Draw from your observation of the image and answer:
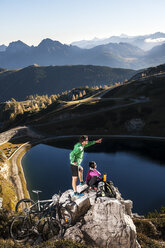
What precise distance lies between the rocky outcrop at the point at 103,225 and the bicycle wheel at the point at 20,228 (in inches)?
126

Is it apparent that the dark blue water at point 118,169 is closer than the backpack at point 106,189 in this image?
No

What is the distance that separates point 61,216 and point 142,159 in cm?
9037

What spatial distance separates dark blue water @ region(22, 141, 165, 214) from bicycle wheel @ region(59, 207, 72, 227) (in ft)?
162

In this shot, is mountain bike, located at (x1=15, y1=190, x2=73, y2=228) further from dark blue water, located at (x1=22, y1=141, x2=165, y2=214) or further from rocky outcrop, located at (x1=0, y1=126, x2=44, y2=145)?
rocky outcrop, located at (x1=0, y1=126, x2=44, y2=145)

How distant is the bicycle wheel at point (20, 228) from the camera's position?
13.8 meters

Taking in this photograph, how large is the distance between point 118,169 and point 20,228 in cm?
7735

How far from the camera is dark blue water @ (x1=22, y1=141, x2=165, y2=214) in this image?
2630 inches

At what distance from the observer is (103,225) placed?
15453 mm

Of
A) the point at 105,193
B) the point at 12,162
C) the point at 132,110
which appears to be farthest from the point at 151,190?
the point at 132,110

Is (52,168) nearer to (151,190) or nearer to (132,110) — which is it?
(151,190)

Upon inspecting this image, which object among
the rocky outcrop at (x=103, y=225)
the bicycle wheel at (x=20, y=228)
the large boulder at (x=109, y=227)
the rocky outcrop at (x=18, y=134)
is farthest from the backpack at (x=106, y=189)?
the rocky outcrop at (x=18, y=134)

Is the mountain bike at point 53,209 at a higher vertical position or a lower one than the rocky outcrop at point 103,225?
higher

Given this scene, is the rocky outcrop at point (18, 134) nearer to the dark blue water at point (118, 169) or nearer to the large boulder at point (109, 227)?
the dark blue water at point (118, 169)

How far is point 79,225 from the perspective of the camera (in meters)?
15.6
